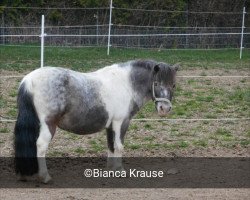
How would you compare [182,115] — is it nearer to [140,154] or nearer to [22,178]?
[140,154]

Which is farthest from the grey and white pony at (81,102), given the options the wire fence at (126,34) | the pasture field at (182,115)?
the wire fence at (126,34)

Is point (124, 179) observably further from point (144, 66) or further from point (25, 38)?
point (25, 38)

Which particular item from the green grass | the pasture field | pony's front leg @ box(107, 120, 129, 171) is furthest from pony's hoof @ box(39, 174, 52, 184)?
the green grass

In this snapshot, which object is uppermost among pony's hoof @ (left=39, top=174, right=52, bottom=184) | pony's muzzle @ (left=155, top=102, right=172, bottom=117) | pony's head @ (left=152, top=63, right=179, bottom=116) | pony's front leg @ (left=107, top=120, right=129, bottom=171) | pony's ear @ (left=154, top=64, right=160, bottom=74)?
pony's ear @ (left=154, top=64, right=160, bottom=74)

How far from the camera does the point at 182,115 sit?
816 cm

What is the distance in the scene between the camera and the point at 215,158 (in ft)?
19.9

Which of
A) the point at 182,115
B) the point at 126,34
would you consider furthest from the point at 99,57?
the point at 182,115

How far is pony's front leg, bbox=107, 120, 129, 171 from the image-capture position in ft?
17.4

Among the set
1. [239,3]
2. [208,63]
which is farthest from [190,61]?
[239,3]

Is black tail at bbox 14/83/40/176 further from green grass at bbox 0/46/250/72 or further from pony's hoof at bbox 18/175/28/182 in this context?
green grass at bbox 0/46/250/72

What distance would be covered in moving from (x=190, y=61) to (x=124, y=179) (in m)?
10.2

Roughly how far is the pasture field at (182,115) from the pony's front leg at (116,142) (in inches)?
25.7

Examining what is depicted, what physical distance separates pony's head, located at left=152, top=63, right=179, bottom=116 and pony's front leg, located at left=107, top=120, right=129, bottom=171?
39 centimetres

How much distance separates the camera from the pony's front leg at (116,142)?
529cm
